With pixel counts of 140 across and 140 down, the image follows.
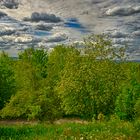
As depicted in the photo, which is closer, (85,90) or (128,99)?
(85,90)

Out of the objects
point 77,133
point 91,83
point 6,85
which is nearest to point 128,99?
point 91,83

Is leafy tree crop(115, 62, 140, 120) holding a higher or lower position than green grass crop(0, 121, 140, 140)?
lower

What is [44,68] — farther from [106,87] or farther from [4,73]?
[106,87]

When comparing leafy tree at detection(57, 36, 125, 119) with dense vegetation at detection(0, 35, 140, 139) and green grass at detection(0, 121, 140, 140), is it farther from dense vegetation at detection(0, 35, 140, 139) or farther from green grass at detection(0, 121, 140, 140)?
green grass at detection(0, 121, 140, 140)

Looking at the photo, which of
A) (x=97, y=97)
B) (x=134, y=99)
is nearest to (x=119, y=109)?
(x=134, y=99)

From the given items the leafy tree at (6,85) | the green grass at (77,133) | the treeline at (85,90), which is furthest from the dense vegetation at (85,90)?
the green grass at (77,133)

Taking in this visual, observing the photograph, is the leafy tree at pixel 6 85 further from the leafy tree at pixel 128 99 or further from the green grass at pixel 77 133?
the green grass at pixel 77 133

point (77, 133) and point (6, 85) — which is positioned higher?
point (77, 133)

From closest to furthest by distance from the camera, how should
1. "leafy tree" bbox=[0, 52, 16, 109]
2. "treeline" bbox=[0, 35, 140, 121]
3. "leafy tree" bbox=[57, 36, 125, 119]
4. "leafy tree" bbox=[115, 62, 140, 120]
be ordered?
"treeline" bbox=[0, 35, 140, 121] < "leafy tree" bbox=[57, 36, 125, 119] < "leafy tree" bbox=[115, 62, 140, 120] < "leafy tree" bbox=[0, 52, 16, 109]

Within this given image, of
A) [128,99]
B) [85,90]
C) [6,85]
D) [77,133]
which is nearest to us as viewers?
[77,133]

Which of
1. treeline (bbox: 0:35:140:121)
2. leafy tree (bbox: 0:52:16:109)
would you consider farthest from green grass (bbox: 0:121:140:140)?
leafy tree (bbox: 0:52:16:109)

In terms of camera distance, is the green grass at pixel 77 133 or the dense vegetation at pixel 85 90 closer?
the green grass at pixel 77 133

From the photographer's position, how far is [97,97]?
55531 mm

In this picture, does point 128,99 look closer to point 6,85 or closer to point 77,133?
point 6,85
